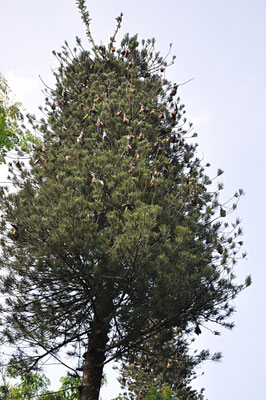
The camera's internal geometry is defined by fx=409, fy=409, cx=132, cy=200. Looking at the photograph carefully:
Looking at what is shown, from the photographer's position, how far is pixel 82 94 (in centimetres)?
1058

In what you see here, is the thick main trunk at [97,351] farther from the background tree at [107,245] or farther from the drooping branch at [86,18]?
the drooping branch at [86,18]

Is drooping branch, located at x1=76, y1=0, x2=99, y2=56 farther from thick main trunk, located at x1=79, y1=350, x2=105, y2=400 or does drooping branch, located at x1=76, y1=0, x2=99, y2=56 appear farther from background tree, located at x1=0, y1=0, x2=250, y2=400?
thick main trunk, located at x1=79, y1=350, x2=105, y2=400

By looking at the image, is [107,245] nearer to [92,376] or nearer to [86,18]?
[92,376]

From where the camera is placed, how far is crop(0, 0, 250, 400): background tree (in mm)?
6707

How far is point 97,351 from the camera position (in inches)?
291

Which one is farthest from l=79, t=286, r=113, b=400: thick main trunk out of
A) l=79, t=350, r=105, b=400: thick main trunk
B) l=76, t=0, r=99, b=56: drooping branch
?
l=76, t=0, r=99, b=56: drooping branch

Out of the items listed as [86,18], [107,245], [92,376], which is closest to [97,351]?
[92,376]

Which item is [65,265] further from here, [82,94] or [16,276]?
[82,94]

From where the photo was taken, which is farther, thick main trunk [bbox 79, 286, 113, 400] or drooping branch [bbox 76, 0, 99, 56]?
drooping branch [bbox 76, 0, 99, 56]

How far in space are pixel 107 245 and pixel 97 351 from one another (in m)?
2.09

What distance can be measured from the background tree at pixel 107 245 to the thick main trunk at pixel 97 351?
2 centimetres

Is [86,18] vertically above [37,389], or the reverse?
[86,18]

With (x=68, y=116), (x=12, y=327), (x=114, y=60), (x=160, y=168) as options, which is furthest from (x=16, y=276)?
(x=114, y=60)

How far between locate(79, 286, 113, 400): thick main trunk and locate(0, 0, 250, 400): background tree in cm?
2
